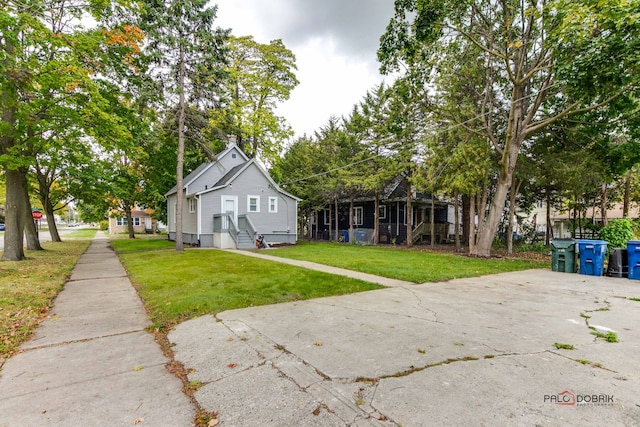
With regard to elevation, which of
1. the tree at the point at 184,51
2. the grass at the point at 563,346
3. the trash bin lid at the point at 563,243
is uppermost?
the tree at the point at 184,51

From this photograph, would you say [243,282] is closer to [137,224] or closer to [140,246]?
[140,246]

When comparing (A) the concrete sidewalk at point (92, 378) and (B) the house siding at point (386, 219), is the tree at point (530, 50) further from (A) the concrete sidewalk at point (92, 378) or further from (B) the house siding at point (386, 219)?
(A) the concrete sidewalk at point (92, 378)

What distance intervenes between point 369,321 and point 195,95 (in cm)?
1607

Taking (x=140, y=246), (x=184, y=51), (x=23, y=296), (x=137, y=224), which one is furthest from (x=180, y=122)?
(x=137, y=224)

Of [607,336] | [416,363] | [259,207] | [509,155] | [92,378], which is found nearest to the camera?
[92,378]

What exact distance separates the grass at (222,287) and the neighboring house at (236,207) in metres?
8.74

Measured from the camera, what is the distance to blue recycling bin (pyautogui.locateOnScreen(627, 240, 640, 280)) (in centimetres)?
865

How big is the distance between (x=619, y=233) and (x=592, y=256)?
3.06 metres

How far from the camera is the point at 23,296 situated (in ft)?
21.0

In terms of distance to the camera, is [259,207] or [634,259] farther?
[259,207]

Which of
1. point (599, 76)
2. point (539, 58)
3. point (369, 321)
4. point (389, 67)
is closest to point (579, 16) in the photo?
point (599, 76)

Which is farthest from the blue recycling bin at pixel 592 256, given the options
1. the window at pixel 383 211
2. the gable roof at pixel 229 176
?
the gable roof at pixel 229 176

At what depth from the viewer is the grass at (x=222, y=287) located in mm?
5719

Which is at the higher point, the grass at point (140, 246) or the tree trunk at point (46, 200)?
the tree trunk at point (46, 200)
